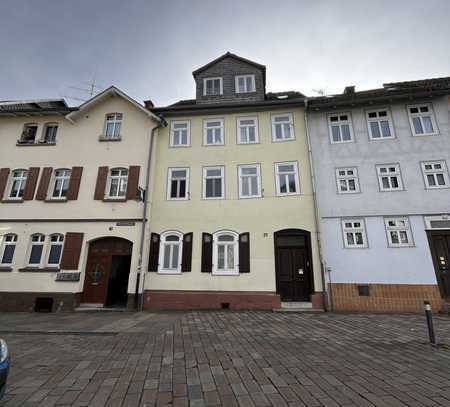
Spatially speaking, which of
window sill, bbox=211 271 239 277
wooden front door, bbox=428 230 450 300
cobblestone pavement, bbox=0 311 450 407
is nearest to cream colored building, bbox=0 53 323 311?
window sill, bbox=211 271 239 277

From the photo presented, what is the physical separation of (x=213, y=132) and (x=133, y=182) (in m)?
5.16

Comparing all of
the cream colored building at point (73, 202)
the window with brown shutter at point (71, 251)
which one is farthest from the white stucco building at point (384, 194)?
the window with brown shutter at point (71, 251)

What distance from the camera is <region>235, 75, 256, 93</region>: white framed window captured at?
13.6 metres

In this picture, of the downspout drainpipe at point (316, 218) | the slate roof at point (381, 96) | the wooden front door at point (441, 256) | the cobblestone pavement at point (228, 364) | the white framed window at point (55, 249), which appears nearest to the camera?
the cobblestone pavement at point (228, 364)

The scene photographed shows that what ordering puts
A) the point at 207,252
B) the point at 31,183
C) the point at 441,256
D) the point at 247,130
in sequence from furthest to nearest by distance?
1. the point at 247,130
2. the point at 31,183
3. the point at 207,252
4. the point at 441,256

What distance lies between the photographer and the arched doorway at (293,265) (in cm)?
1052

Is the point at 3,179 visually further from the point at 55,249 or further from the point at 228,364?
the point at 228,364

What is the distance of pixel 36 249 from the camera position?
11.2 m

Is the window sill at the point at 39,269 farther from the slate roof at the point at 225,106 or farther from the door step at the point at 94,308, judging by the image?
the slate roof at the point at 225,106

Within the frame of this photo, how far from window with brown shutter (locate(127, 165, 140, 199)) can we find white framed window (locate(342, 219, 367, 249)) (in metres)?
10.3

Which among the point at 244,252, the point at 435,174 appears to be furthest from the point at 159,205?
the point at 435,174

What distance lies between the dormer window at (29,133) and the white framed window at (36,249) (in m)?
5.72

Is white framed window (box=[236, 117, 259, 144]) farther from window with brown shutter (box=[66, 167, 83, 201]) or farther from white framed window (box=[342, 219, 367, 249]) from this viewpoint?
window with brown shutter (box=[66, 167, 83, 201])

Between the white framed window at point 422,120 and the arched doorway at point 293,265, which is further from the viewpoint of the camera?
the white framed window at point 422,120
